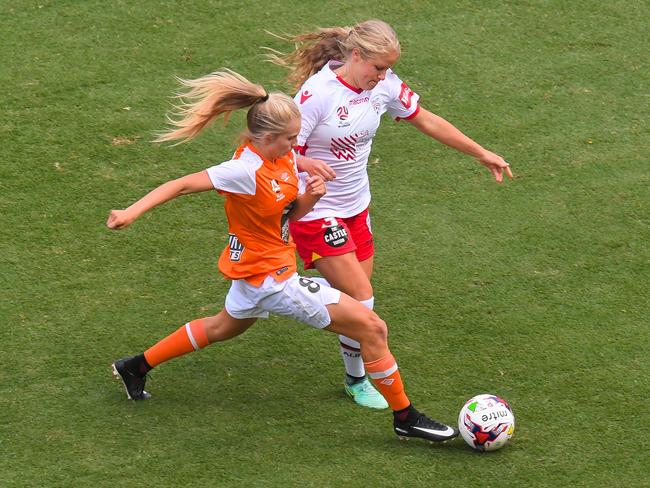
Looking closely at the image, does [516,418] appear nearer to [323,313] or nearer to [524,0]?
[323,313]

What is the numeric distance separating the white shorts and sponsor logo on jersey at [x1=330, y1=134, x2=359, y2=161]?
0.73 metres

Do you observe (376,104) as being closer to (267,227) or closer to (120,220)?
(267,227)

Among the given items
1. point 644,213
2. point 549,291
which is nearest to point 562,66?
point 644,213

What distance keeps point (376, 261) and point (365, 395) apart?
1349mm

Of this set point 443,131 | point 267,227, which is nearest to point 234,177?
point 267,227

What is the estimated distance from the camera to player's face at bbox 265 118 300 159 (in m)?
5.22

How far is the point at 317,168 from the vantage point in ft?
18.0

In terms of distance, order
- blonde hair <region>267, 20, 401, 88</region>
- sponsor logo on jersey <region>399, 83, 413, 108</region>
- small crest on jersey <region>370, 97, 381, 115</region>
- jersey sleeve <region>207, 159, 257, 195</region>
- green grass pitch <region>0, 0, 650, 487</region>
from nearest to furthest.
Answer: jersey sleeve <region>207, 159, 257, 195</region>, blonde hair <region>267, 20, 401, 88</region>, green grass pitch <region>0, 0, 650, 487</region>, small crest on jersey <region>370, 97, 381, 115</region>, sponsor logo on jersey <region>399, 83, 413, 108</region>

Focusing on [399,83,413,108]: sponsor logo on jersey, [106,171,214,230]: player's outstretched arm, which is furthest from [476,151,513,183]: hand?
[106,171,214,230]: player's outstretched arm

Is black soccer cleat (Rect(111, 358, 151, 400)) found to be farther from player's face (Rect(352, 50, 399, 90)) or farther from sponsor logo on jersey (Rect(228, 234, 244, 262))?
player's face (Rect(352, 50, 399, 90))

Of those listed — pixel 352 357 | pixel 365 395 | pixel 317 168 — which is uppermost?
pixel 317 168

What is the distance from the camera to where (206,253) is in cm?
718

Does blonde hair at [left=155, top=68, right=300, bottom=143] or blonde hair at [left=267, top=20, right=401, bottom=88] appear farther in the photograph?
blonde hair at [left=267, top=20, right=401, bottom=88]

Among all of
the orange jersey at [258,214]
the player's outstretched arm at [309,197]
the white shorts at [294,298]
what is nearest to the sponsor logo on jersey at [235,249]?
the orange jersey at [258,214]
